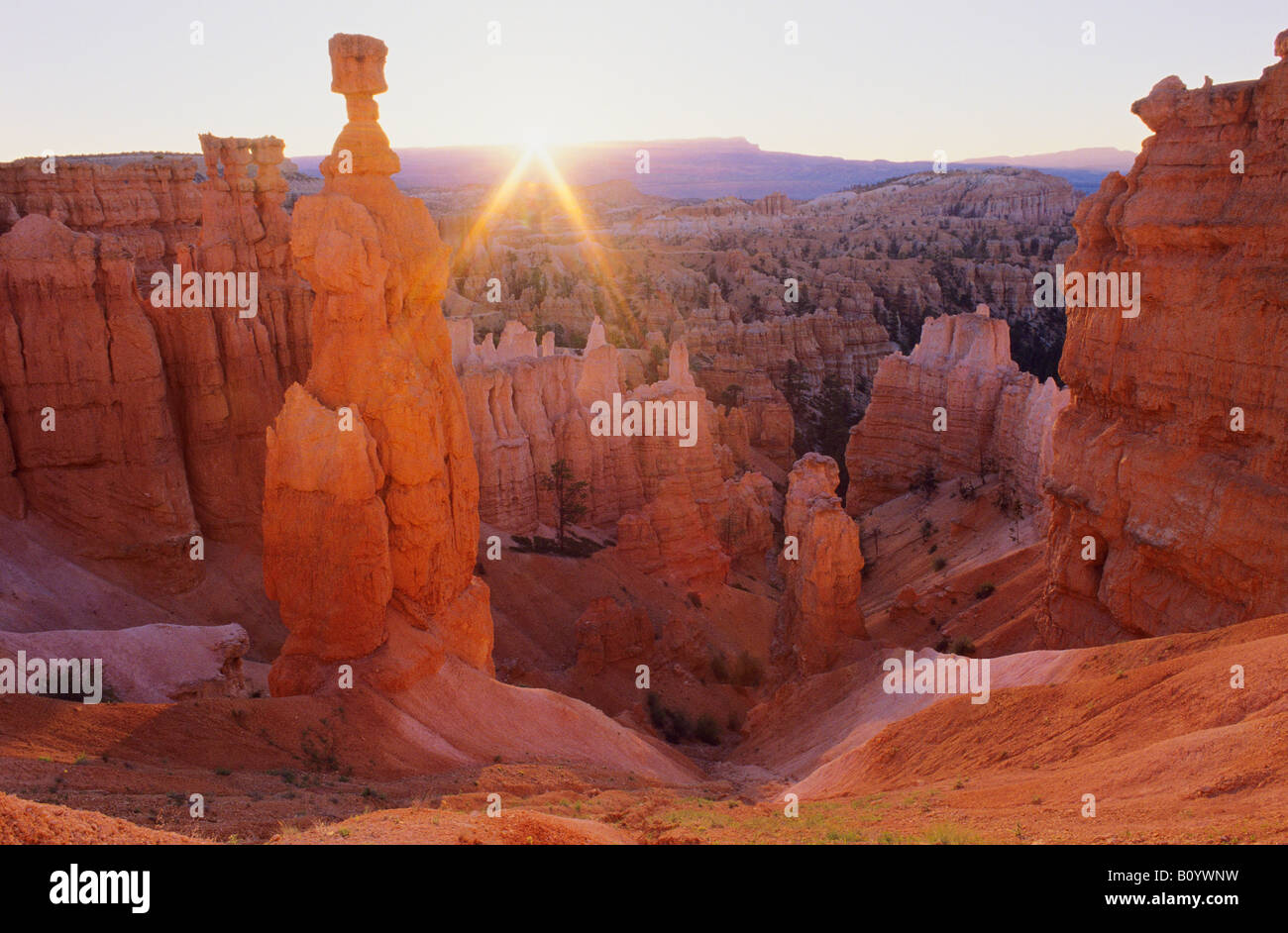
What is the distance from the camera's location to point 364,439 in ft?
50.7

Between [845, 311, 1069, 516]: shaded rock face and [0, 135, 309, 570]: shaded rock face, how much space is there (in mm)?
21433

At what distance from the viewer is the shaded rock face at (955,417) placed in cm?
3253

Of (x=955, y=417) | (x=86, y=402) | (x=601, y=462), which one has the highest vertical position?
(x=86, y=402)

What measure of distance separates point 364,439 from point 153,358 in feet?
34.9

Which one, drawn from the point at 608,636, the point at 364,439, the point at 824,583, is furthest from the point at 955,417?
the point at 364,439

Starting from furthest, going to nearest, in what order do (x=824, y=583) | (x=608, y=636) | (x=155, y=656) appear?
(x=608, y=636)
(x=824, y=583)
(x=155, y=656)

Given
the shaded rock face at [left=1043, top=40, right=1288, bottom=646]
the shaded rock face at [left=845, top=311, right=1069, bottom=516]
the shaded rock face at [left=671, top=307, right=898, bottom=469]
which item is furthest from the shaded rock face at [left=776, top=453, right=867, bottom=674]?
the shaded rock face at [left=671, top=307, right=898, bottom=469]

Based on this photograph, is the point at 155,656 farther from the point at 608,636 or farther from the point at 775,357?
the point at 775,357

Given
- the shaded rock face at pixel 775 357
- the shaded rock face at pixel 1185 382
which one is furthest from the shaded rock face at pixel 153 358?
the shaded rock face at pixel 775 357

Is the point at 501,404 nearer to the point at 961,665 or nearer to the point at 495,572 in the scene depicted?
the point at 495,572

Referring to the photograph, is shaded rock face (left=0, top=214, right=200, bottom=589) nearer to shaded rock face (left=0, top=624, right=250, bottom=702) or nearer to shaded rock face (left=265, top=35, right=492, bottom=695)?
shaded rock face (left=0, top=624, right=250, bottom=702)

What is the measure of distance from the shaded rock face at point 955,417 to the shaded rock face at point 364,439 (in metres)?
19.4

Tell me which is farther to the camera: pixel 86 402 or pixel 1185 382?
pixel 86 402
